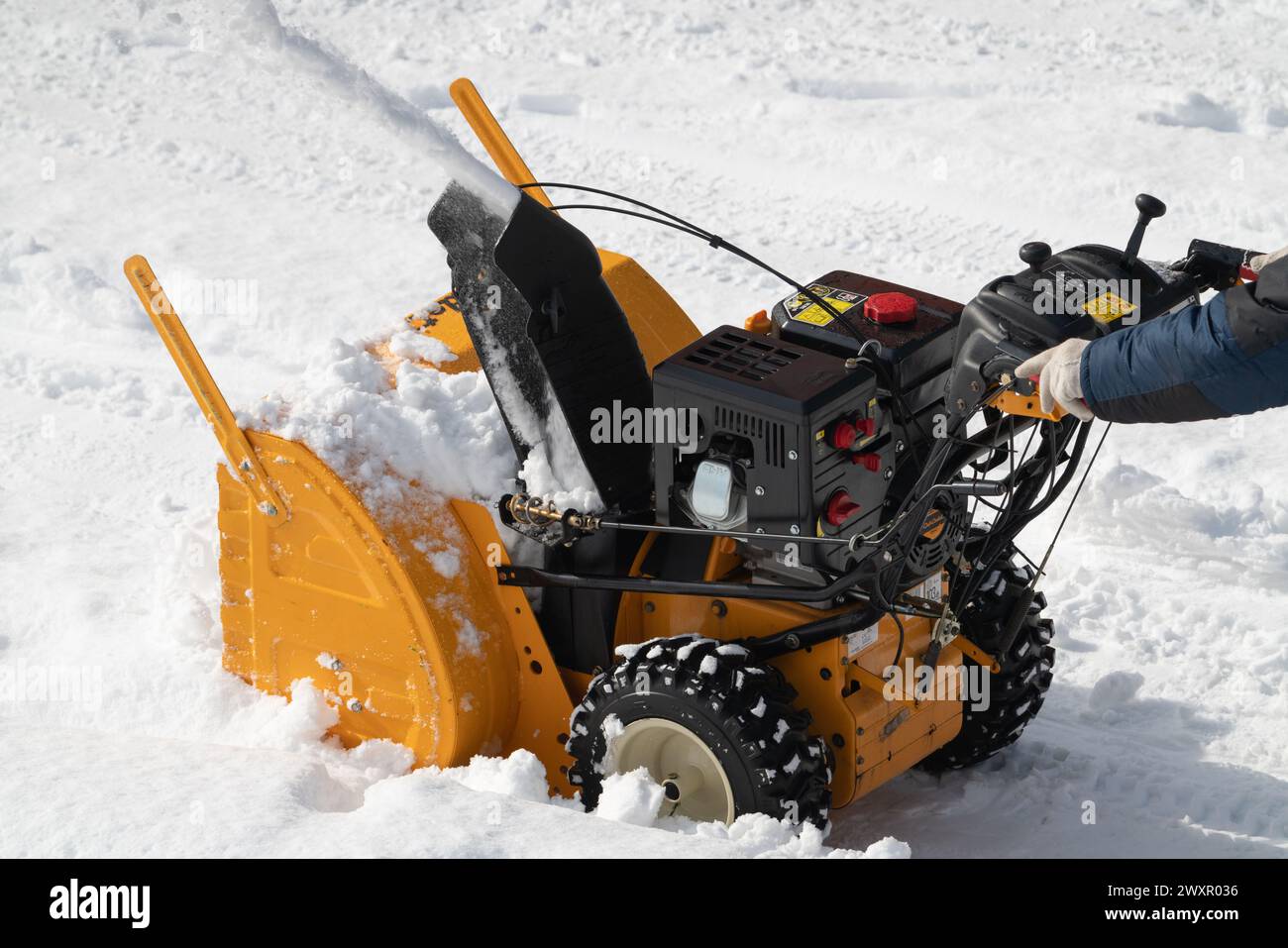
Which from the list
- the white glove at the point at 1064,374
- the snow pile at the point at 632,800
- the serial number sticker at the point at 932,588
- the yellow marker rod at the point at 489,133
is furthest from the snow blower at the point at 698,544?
the yellow marker rod at the point at 489,133

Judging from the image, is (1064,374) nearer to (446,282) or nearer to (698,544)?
(698,544)

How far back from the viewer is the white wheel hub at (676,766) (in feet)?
14.5

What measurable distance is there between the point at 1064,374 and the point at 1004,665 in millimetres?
1463

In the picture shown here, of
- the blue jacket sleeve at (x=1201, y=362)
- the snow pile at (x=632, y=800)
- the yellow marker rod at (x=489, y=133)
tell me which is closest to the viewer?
the blue jacket sleeve at (x=1201, y=362)

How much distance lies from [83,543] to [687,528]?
284cm

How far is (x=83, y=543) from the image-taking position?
626 centimetres

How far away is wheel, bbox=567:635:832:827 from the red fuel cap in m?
0.94

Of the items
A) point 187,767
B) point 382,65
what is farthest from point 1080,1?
point 187,767

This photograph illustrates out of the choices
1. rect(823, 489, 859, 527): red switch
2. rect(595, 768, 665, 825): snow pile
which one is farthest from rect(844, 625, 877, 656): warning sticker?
rect(595, 768, 665, 825): snow pile

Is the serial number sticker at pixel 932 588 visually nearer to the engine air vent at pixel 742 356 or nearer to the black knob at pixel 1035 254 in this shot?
the engine air vent at pixel 742 356

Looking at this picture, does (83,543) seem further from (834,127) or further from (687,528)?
(834,127)

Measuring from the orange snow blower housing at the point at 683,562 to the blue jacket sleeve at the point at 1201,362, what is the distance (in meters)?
0.49

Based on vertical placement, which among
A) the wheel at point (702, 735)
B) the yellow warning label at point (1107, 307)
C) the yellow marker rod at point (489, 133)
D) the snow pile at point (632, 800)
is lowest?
the snow pile at point (632, 800)

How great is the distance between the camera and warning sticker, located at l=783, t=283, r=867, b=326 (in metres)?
4.60
